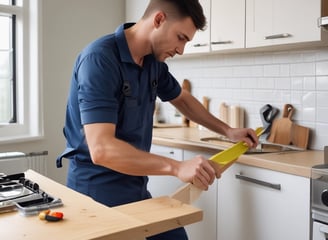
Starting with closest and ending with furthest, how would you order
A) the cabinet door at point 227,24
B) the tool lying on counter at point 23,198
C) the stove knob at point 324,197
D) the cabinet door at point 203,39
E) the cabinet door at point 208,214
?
the tool lying on counter at point 23,198, the stove knob at point 324,197, the cabinet door at point 208,214, the cabinet door at point 227,24, the cabinet door at point 203,39

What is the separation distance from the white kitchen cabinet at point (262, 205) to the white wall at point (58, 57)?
150 centimetres

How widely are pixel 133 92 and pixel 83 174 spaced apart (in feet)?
1.24

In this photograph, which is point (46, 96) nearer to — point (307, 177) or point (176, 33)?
point (176, 33)

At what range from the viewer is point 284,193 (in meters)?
1.92

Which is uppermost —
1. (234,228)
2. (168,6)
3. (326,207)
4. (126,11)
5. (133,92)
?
(126,11)

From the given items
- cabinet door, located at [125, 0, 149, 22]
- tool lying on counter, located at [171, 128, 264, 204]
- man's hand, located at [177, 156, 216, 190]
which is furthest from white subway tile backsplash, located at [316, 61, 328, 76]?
cabinet door, located at [125, 0, 149, 22]

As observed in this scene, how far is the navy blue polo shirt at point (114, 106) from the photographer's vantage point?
1500 mm

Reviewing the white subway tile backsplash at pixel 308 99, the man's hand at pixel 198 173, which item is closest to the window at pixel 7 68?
the white subway tile backsplash at pixel 308 99

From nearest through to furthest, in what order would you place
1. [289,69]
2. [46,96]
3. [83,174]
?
1. [83,174]
2. [289,69]
3. [46,96]

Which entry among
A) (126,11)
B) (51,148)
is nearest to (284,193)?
(51,148)

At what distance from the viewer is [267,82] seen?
8.71 feet

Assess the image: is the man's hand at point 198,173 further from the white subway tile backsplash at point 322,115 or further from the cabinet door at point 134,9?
the cabinet door at point 134,9

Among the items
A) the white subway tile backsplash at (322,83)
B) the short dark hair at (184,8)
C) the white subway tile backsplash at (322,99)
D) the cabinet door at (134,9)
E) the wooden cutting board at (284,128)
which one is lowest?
the wooden cutting board at (284,128)

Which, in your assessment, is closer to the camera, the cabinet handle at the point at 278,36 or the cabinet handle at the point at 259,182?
the cabinet handle at the point at 259,182
